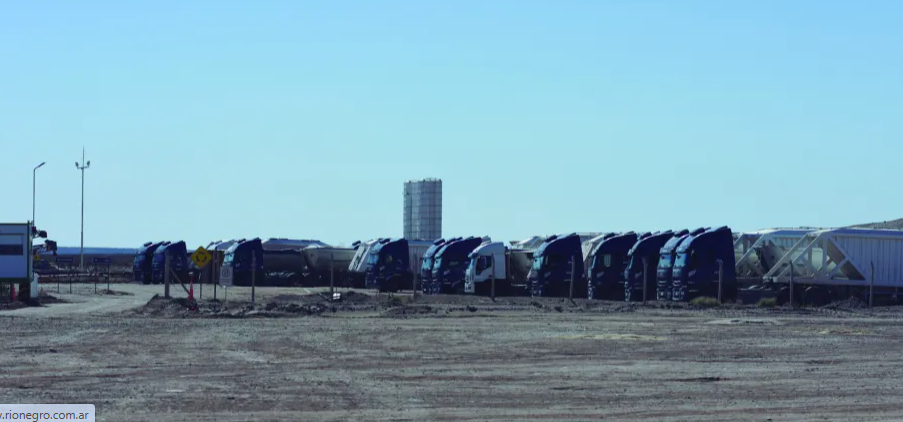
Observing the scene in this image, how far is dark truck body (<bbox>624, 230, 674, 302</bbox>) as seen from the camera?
4591 centimetres

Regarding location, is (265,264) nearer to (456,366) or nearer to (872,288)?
(872,288)

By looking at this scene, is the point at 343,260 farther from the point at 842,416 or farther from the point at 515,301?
the point at 842,416

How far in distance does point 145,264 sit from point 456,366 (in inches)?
2183

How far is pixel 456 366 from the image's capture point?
19.7 metres

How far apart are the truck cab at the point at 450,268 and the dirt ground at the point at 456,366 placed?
18427 millimetres

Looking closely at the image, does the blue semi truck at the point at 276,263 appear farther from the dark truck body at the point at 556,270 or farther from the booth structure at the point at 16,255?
the booth structure at the point at 16,255

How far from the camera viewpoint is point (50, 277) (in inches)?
2820

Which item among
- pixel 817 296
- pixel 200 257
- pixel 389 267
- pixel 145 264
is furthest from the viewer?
pixel 145 264

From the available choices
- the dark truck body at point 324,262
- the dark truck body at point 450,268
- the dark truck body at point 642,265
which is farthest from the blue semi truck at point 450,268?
the dark truck body at point 324,262

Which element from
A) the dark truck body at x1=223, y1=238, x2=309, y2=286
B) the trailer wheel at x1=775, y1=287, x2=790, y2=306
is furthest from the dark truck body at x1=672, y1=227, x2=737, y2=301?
the dark truck body at x1=223, y1=238, x2=309, y2=286

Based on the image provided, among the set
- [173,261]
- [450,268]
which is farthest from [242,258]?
[450,268]

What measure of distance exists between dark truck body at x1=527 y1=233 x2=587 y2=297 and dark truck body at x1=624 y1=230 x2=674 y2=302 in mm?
3325

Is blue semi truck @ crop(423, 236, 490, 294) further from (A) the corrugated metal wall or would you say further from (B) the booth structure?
(A) the corrugated metal wall

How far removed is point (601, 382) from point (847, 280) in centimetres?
2726
